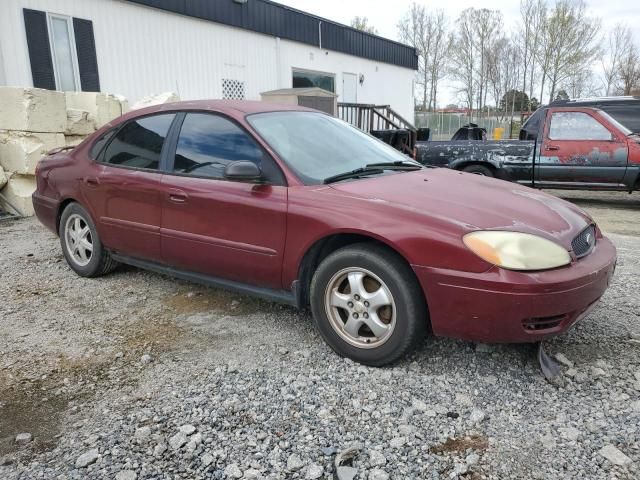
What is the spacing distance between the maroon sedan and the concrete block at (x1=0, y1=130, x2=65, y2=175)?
3.73 meters

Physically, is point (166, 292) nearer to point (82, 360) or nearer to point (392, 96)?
point (82, 360)

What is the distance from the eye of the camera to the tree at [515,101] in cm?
4088

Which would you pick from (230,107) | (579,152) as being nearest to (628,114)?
(579,152)

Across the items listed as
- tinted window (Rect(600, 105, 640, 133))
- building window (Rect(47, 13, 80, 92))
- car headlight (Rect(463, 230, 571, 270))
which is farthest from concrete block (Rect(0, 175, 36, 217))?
tinted window (Rect(600, 105, 640, 133))

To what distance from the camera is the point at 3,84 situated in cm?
850

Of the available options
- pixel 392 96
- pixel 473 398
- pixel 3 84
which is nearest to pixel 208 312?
pixel 473 398

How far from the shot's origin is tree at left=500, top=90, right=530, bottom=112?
4088 centimetres

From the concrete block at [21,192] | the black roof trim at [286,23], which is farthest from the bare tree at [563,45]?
the concrete block at [21,192]

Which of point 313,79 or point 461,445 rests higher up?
point 313,79

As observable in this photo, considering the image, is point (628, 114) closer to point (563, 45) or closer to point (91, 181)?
point (91, 181)

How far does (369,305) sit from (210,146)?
1.69 meters

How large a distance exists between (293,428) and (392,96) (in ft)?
68.6

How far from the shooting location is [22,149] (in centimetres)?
746

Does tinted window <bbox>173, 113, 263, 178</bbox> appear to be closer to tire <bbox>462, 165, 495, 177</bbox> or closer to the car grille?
the car grille
